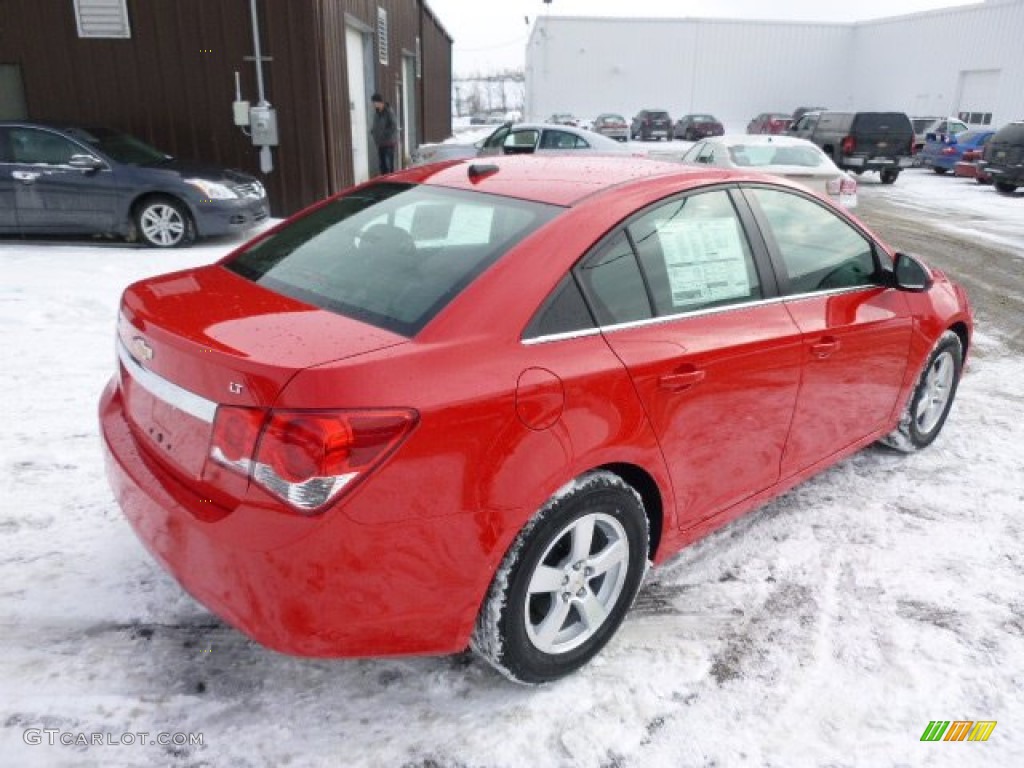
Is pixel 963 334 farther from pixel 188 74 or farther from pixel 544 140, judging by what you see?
pixel 188 74

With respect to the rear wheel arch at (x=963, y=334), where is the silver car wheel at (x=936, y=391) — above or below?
below

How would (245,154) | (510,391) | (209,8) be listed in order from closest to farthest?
(510,391)
(209,8)
(245,154)

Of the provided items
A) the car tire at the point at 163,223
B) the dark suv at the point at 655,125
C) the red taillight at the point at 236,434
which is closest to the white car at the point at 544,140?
the car tire at the point at 163,223

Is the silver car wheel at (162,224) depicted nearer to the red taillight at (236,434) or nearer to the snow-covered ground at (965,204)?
the red taillight at (236,434)

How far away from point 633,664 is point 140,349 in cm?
185

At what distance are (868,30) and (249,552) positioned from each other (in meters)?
48.8

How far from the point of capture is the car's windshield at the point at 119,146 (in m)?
8.85

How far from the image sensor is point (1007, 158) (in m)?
17.2

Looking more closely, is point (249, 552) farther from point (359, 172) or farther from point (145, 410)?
point (359, 172)

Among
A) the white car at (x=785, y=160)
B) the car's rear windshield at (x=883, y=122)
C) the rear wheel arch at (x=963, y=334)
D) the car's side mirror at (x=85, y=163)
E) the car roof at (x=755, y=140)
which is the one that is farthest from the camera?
the car's rear windshield at (x=883, y=122)

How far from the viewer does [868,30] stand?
41.6 metres

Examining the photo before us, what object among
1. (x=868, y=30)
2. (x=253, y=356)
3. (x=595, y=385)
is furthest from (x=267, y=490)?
(x=868, y=30)

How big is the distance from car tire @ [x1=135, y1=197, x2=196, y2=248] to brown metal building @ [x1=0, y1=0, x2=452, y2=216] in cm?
249

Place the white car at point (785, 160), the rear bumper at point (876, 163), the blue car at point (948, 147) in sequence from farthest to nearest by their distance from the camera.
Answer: the blue car at point (948, 147)
the rear bumper at point (876, 163)
the white car at point (785, 160)
